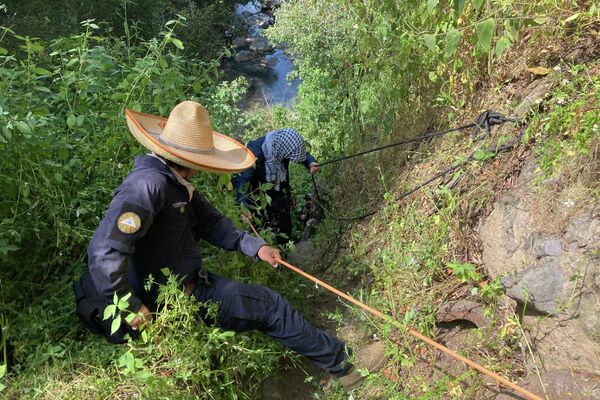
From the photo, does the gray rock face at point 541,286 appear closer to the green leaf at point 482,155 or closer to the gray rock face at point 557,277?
the gray rock face at point 557,277

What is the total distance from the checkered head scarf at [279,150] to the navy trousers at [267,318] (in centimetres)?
192

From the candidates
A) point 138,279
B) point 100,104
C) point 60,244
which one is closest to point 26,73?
point 100,104

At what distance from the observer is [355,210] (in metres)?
4.79

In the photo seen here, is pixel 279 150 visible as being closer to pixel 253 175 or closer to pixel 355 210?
pixel 253 175

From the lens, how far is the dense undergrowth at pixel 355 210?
2621 millimetres

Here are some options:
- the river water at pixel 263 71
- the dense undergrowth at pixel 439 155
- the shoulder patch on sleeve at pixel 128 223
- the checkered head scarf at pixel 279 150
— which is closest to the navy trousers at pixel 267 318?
the dense undergrowth at pixel 439 155

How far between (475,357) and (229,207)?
6.34 ft

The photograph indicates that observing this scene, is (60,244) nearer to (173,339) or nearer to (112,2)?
(173,339)

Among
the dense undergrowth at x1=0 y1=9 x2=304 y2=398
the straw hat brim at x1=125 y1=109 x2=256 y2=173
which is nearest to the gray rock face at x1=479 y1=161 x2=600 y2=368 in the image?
the dense undergrowth at x1=0 y1=9 x2=304 y2=398

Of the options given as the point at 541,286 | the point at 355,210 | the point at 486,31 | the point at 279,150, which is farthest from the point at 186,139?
the point at 355,210

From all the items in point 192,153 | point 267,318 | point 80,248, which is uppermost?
point 192,153

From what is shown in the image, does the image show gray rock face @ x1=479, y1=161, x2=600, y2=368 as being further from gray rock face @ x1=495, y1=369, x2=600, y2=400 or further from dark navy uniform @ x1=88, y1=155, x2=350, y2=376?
dark navy uniform @ x1=88, y1=155, x2=350, y2=376

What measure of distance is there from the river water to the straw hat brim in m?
10.3

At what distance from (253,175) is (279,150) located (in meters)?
0.35
